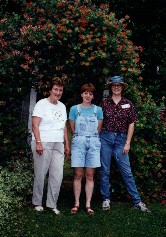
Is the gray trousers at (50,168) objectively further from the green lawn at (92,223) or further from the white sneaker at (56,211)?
the green lawn at (92,223)

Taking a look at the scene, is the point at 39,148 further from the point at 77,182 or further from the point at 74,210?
the point at 74,210

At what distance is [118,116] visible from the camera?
664cm

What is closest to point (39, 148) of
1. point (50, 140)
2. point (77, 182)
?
point (50, 140)

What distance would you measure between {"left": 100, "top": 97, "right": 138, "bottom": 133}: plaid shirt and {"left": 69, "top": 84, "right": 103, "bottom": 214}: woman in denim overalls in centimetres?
21

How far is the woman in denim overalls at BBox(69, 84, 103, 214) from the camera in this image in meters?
6.35

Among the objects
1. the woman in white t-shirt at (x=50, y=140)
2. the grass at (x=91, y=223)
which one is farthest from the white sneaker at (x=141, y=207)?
the woman in white t-shirt at (x=50, y=140)

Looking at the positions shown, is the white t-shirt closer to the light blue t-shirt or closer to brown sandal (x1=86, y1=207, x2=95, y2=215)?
the light blue t-shirt

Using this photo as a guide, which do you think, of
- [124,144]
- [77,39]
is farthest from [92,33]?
[124,144]

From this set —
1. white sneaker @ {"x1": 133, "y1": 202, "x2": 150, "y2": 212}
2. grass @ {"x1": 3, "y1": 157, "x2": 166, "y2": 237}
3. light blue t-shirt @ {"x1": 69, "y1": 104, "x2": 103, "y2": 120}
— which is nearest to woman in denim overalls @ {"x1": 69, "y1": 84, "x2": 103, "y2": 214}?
light blue t-shirt @ {"x1": 69, "y1": 104, "x2": 103, "y2": 120}

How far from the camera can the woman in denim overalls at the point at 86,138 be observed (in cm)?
635

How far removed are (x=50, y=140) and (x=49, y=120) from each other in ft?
0.93

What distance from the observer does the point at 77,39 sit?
7.33 metres

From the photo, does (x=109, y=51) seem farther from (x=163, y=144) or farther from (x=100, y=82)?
(x=163, y=144)

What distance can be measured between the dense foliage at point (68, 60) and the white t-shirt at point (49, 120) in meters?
1.14
